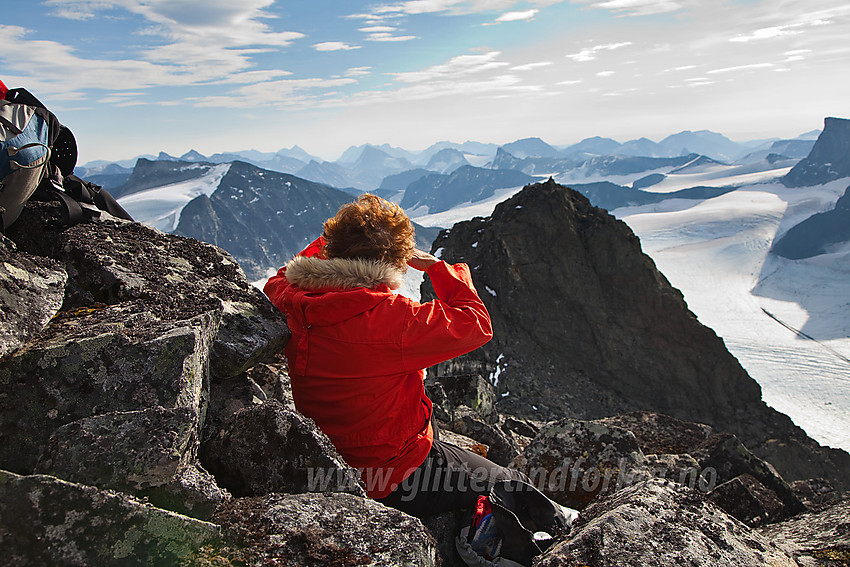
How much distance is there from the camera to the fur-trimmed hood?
3.90 metres

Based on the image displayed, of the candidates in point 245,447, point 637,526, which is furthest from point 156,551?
point 637,526

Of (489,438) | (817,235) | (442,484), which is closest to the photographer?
(442,484)

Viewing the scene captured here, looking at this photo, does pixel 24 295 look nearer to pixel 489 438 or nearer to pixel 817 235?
pixel 489 438

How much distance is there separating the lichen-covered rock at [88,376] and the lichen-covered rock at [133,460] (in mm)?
461

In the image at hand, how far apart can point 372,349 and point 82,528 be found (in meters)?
1.98

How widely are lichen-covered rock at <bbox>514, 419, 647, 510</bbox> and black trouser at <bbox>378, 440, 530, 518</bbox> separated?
2.80 m

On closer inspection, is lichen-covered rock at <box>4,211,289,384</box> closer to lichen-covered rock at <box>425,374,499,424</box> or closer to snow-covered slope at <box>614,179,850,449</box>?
lichen-covered rock at <box>425,374,499,424</box>

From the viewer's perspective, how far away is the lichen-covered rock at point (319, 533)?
2734 millimetres

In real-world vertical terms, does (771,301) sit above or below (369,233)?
below

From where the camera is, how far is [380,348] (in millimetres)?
3807

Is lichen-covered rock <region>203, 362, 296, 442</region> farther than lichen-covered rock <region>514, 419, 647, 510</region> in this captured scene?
No

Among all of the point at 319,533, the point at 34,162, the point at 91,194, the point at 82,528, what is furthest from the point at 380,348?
the point at 91,194

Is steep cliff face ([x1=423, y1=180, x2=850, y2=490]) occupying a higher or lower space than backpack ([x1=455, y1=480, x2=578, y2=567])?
lower

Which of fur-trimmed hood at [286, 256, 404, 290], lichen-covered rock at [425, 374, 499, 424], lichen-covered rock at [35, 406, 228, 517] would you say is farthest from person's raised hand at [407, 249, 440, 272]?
lichen-covered rock at [425, 374, 499, 424]
